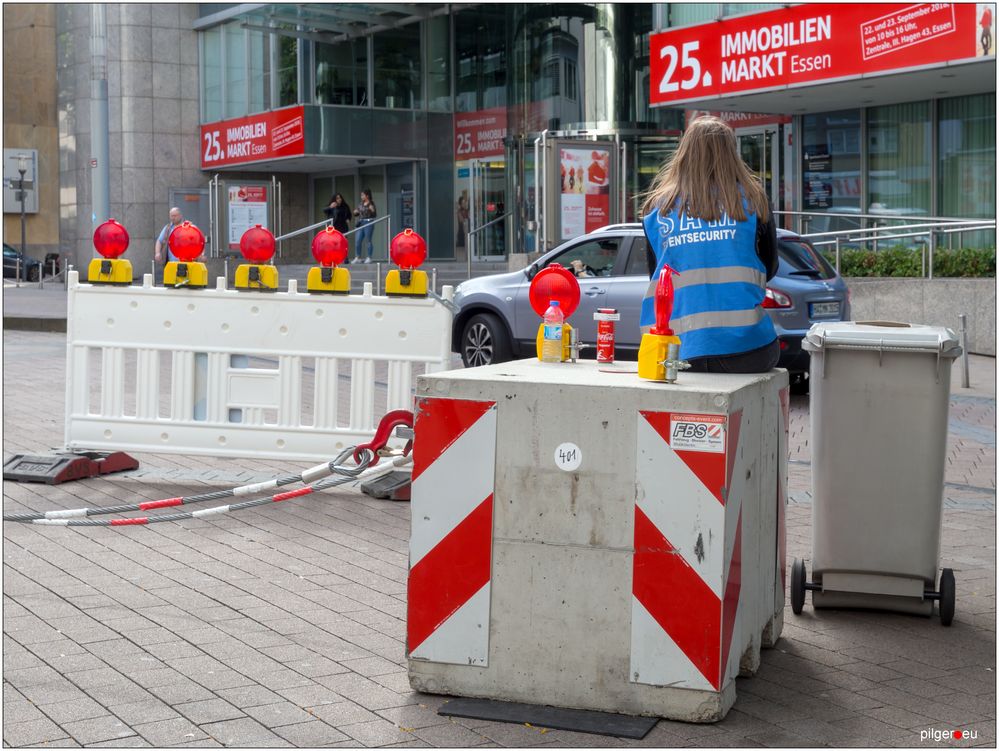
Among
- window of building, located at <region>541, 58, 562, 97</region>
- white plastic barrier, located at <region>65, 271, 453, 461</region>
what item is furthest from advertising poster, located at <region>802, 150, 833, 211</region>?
white plastic barrier, located at <region>65, 271, 453, 461</region>

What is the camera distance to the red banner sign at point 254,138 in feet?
116

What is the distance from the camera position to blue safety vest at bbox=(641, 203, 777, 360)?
5.11 meters

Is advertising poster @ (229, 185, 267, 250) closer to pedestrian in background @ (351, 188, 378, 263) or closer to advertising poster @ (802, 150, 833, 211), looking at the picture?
pedestrian in background @ (351, 188, 378, 263)

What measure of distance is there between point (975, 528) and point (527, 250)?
24995mm

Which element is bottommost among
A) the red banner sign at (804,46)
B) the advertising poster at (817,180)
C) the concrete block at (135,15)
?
the advertising poster at (817,180)

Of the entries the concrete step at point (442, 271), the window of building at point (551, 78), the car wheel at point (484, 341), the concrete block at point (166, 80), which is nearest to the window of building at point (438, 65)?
the concrete step at point (442, 271)

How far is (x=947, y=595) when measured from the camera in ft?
17.6

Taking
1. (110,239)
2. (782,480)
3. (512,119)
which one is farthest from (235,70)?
(782,480)

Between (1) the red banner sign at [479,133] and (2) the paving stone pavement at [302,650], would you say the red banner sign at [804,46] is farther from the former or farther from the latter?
(2) the paving stone pavement at [302,650]

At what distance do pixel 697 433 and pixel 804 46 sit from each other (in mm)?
17823

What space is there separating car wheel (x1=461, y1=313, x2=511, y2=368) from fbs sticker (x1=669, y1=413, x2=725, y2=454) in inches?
425

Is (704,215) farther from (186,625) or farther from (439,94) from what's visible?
(439,94)

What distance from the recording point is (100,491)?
8219 millimetres

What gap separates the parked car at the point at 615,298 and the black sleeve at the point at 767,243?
296 inches
